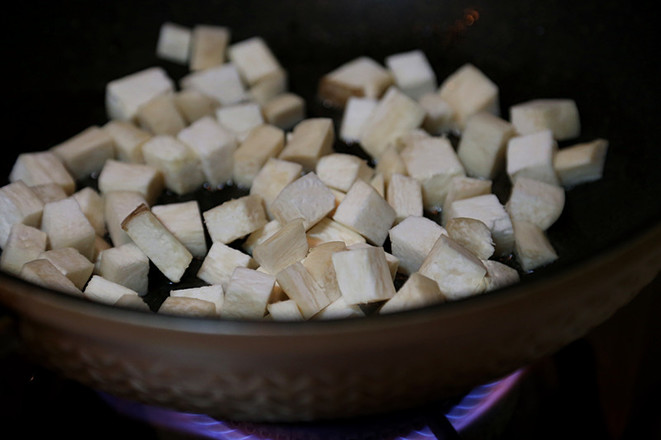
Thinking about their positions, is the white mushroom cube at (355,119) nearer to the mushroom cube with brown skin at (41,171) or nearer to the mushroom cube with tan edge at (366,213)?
the mushroom cube with tan edge at (366,213)

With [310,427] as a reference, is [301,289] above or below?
above

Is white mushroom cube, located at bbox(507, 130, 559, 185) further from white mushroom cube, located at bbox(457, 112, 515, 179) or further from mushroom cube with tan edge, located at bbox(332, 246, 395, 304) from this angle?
mushroom cube with tan edge, located at bbox(332, 246, 395, 304)

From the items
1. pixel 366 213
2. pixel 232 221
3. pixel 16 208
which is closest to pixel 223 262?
pixel 232 221

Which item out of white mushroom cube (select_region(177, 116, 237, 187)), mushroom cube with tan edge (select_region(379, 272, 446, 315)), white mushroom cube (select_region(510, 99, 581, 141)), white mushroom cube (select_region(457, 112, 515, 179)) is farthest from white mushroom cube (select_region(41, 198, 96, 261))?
white mushroom cube (select_region(510, 99, 581, 141))

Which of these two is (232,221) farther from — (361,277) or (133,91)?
(133,91)

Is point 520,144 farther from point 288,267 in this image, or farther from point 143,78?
point 143,78

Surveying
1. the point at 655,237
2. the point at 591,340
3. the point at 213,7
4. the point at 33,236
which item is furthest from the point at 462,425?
the point at 213,7
